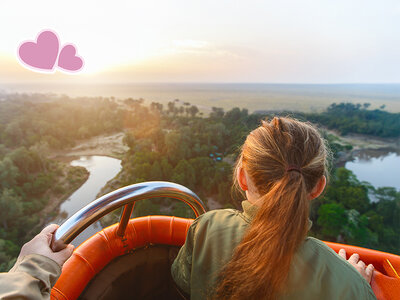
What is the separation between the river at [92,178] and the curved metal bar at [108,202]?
5662 millimetres

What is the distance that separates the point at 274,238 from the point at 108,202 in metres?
0.34

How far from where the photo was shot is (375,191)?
959 centimetres

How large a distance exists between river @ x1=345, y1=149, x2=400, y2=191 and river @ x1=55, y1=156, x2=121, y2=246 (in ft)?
35.6

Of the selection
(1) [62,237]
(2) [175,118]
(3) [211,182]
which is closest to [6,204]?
(3) [211,182]

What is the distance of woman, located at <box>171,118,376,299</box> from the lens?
39cm

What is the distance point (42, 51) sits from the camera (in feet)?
5.98

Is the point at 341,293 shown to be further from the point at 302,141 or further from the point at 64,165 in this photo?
the point at 64,165

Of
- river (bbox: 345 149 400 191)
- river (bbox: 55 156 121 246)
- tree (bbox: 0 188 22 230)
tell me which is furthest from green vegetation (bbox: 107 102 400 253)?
tree (bbox: 0 188 22 230)

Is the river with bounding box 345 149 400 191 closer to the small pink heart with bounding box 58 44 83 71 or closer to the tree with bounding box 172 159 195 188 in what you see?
the tree with bounding box 172 159 195 188

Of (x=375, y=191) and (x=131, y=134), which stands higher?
(x=131, y=134)

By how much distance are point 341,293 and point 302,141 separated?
0.26 m

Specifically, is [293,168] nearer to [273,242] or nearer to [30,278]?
[273,242]

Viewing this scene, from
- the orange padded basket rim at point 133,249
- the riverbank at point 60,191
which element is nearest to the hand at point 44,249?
the orange padded basket rim at point 133,249

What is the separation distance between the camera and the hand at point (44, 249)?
1.20ft
